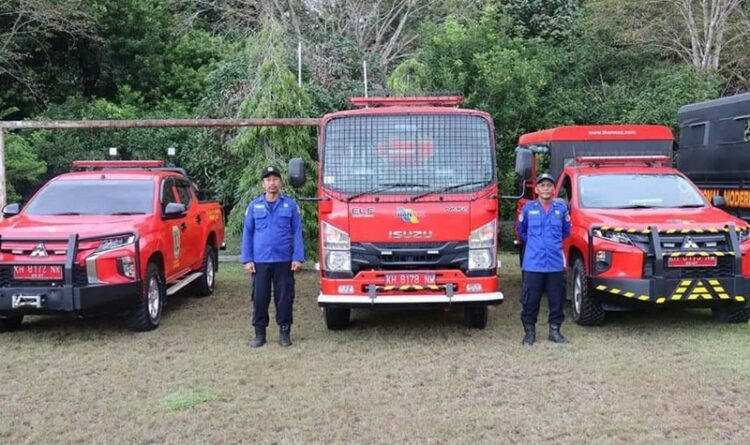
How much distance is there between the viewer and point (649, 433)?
485 cm

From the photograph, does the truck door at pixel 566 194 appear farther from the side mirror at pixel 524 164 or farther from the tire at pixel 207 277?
the tire at pixel 207 277

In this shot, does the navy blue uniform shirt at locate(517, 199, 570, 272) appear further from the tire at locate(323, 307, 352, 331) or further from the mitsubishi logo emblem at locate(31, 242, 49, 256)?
the mitsubishi logo emblem at locate(31, 242, 49, 256)

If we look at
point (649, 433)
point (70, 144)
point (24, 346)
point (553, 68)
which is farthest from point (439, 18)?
point (649, 433)

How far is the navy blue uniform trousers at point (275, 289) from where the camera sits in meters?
7.35

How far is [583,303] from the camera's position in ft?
26.3

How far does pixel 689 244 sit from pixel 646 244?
0.43 meters

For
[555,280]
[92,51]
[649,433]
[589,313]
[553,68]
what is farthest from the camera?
[92,51]

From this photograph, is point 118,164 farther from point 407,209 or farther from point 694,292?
point 694,292

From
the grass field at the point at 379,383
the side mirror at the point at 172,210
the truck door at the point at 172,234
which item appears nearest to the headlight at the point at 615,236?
the grass field at the point at 379,383

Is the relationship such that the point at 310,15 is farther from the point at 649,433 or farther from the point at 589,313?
the point at 649,433

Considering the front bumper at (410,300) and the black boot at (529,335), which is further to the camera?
the black boot at (529,335)

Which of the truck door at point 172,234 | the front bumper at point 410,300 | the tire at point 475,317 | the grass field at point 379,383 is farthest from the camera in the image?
the truck door at point 172,234

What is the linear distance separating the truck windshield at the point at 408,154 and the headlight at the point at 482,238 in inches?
17.8

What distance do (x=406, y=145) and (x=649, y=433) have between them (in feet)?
12.7
